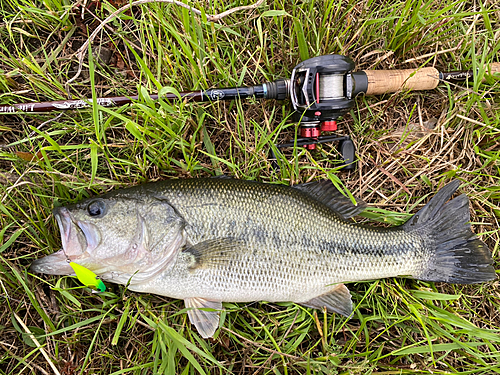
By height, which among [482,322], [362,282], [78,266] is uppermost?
[78,266]

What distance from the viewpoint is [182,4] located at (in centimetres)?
231

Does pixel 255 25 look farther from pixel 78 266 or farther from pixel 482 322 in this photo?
pixel 482 322

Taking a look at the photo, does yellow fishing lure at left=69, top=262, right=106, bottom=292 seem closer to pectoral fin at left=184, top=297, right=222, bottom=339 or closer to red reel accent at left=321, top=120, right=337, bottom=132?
pectoral fin at left=184, top=297, right=222, bottom=339

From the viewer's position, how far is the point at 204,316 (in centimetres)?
254

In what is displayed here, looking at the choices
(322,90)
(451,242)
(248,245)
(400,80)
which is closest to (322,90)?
(322,90)

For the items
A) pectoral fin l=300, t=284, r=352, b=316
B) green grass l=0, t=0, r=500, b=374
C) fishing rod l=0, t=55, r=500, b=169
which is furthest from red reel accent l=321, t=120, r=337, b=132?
pectoral fin l=300, t=284, r=352, b=316

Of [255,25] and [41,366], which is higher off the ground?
[255,25]

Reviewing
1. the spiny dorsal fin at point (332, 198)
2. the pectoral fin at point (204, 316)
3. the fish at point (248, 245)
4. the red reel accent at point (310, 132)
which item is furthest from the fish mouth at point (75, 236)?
the red reel accent at point (310, 132)

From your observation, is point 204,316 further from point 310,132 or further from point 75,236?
point 310,132

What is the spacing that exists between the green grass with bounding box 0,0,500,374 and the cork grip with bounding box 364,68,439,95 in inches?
8.3

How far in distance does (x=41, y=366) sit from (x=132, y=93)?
97.7 inches

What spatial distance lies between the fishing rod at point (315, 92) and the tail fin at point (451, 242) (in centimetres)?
82

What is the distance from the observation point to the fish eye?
2334 millimetres

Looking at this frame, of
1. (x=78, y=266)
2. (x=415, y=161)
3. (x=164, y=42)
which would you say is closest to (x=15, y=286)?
(x=78, y=266)
